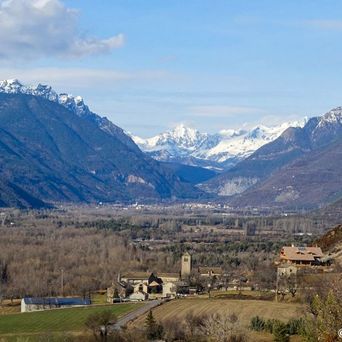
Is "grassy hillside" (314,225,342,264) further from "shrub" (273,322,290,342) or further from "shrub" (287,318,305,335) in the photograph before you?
"shrub" (273,322,290,342)

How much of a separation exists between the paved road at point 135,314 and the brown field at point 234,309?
2.79ft

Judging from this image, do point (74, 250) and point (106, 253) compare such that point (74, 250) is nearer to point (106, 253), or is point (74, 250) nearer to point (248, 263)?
point (106, 253)

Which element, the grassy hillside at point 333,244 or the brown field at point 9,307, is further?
the grassy hillside at point 333,244

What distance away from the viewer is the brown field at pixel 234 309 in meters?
73.8

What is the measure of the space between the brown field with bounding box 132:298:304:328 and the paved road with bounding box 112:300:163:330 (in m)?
0.85

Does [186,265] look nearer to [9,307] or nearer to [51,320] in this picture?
[9,307]

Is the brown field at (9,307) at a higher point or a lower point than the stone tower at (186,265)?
lower

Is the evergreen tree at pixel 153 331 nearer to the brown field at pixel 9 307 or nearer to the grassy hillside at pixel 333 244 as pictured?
the brown field at pixel 9 307

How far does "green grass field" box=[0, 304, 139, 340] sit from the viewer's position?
74938mm

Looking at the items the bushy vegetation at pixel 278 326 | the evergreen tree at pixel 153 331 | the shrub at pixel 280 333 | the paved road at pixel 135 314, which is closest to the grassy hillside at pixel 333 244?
the paved road at pixel 135 314

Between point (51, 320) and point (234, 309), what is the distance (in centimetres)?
1541

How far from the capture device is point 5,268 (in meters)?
120

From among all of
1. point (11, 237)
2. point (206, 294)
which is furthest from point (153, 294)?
point (11, 237)

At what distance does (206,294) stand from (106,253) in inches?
1794
